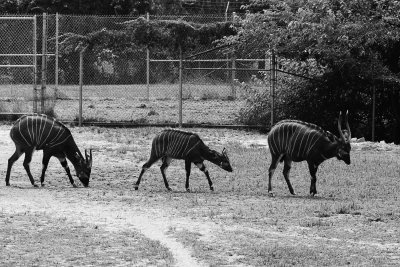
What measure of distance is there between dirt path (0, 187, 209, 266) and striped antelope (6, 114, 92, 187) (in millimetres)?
932

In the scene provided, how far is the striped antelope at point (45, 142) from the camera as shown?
15.2 metres

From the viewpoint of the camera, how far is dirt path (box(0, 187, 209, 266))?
11297 mm

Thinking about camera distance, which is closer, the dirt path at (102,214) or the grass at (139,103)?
the dirt path at (102,214)

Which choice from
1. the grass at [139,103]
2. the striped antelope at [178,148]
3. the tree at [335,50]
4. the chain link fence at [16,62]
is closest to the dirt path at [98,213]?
the striped antelope at [178,148]

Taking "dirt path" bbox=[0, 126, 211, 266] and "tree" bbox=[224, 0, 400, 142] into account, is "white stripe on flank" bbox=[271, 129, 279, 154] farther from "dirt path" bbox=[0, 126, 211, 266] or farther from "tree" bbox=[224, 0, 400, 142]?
"tree" bbox=[224, 0, 400, 142]

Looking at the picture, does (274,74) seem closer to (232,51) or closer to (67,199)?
(232,51)

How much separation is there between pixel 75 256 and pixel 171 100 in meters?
18.7

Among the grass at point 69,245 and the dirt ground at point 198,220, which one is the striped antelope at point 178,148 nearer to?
the dirt ground at point 198,220

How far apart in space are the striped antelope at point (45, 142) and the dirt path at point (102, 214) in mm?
932

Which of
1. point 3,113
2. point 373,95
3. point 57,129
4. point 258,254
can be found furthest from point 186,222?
point 3,113

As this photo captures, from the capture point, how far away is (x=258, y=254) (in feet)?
33.7

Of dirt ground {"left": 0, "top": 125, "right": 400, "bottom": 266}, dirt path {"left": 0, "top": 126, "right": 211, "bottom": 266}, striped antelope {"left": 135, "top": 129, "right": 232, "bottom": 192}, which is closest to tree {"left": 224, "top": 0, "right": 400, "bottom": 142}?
dirt ground {"left": 0, "top": 125, "right": 400, "bottom": 266}

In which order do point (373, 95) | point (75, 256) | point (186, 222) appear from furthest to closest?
point (373, 95)
point (186, 222)
point (75, 256)

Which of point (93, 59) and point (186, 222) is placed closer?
point (186, 222)
